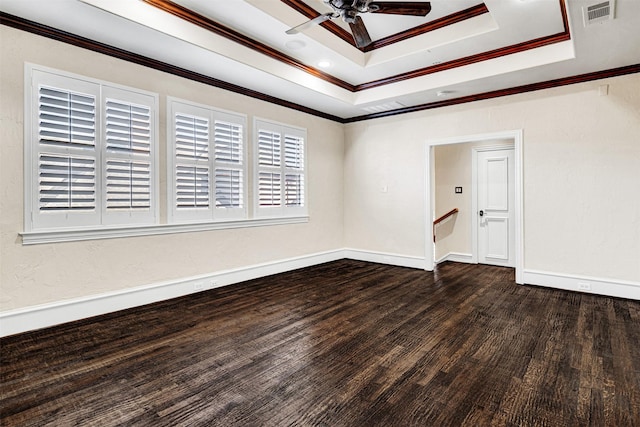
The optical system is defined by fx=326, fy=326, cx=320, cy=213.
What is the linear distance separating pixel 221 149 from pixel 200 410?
3344 millimetres

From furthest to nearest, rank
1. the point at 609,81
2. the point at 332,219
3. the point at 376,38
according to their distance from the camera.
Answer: the point at 332,219, the point at 376,38, the point at 609,81

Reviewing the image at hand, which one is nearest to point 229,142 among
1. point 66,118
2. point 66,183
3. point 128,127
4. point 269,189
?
point 269,189

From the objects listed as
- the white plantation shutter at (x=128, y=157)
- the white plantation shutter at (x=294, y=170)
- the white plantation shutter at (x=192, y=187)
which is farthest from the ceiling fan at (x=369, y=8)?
the white plantation shutter at (x=294, y=170)

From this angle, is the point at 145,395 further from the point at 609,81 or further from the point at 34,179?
the point at 609,81

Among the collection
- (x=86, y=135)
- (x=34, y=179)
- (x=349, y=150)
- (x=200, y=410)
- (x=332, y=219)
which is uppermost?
(x=349, y=150)

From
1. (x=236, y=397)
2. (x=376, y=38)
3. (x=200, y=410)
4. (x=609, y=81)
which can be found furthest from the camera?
(x=376, y=38)

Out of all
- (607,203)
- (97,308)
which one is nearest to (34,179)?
(97,308)

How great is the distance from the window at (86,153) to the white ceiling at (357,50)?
55 cm

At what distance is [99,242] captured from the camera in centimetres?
343

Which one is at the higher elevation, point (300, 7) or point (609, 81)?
point (300, 7)

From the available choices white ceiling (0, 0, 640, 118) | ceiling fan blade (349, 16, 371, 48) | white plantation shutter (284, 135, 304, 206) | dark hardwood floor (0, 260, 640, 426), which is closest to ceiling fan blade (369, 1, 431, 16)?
ceiling fan blade (349, 16, 371, 48)

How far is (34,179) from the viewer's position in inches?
119

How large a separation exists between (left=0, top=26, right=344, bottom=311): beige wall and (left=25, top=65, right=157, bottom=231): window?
10 centimetres

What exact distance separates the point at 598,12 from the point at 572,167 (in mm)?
2138
